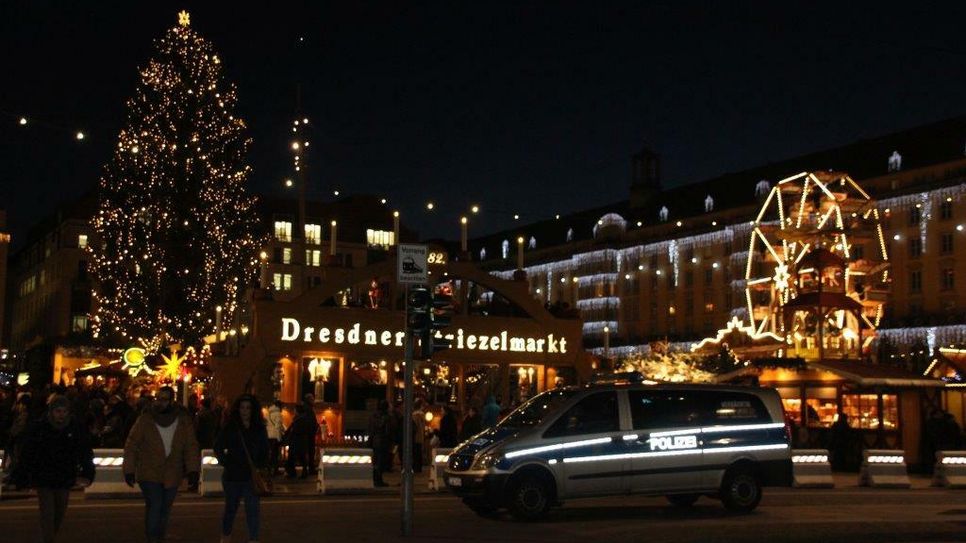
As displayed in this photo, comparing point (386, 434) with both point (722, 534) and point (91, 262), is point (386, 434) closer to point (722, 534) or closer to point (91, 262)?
point (722, 534)

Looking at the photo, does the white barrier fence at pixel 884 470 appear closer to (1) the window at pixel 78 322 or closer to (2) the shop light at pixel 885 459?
(2) the shop light at pixel 885 459

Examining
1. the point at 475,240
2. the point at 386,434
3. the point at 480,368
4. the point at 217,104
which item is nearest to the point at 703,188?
the point at 475,240

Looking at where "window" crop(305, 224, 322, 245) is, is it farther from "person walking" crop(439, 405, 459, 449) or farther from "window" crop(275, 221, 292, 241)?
"person walking" crop(439, 405, 459, 449)

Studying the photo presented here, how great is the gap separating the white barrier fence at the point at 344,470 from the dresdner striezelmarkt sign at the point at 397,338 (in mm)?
4086

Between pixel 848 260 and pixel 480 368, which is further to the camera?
pixel 848 260

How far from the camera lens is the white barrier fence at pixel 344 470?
2239 centimetres

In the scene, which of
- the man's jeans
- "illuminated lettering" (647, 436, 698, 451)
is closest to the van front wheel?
"illuminated lettering" (647, 436, 698, 451)

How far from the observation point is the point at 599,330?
11262 centimetres

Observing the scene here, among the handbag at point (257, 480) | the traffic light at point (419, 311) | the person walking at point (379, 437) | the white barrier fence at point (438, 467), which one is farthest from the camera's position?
the person walking at point (379, 437)

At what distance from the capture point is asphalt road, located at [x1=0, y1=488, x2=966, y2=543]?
604 inches

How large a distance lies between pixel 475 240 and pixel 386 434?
109 m

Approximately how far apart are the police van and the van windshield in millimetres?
21

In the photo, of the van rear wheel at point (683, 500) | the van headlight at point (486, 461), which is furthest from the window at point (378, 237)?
the van headlight at point (486, 461)

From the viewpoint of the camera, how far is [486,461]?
17594mm
